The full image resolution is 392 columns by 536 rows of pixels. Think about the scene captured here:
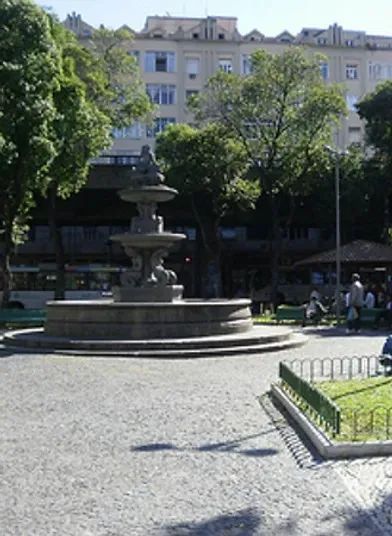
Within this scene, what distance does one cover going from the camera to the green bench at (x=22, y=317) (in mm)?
25422

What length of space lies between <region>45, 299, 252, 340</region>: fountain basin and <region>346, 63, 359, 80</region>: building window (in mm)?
46995

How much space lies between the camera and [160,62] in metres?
57.9

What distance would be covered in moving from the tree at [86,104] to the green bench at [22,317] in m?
6.65

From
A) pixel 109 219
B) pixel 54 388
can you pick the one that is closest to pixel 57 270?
pixel 109 219

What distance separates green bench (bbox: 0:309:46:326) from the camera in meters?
25.4

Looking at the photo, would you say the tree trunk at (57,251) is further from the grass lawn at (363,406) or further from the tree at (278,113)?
the grass lawn at (363,406)

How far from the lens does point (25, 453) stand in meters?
7.30

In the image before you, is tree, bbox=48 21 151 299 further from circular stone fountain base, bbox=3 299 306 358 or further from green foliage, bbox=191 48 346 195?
circular stone fountain base, bbox=3 299 306 358

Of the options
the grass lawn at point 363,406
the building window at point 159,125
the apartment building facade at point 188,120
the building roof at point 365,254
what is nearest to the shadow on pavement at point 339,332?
the building roof at point 365,254

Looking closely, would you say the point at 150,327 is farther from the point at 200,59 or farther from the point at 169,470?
the point at 200,59

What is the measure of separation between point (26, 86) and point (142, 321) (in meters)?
11.7

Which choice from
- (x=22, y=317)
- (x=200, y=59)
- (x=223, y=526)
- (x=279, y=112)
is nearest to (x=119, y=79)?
(x=279, y=112)

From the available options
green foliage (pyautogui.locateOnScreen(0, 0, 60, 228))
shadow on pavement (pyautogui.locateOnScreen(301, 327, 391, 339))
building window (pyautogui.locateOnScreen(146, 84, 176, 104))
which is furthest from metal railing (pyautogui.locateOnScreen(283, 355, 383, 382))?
building window (pyautogui.locateOnScreen(146, 84, 176, 104))

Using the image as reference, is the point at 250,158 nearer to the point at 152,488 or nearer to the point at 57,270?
the point at 57,270
